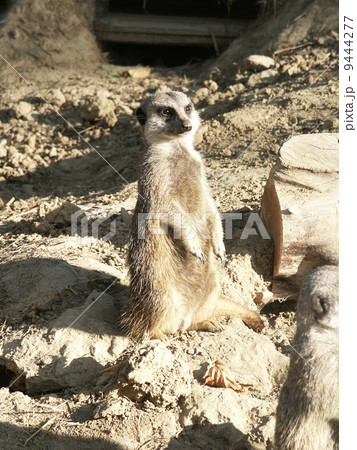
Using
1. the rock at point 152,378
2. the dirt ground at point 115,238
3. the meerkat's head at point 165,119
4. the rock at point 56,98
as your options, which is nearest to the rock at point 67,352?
the dirt ground at point 115,238

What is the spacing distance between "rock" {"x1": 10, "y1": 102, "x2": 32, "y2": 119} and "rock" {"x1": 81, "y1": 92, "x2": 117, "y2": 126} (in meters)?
0.53

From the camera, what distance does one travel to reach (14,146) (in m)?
5.24

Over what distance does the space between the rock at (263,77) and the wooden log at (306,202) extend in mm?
1899

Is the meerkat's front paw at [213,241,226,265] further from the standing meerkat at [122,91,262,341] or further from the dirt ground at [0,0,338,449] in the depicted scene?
the dirt ground at [0,0,338,449]

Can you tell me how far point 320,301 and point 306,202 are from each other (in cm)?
136

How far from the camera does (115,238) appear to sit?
3.67 meters

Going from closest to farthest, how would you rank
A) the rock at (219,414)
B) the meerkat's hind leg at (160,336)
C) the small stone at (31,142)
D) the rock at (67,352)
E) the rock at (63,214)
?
the rock at (219,414) → the rock at (67,352) → the meerkat's hind leg at (160,336) → the rock at (63,214) → the small stone at (31,142)

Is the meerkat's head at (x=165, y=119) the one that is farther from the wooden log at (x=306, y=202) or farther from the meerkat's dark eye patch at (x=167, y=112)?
the wooden log at (x=306, y=202)

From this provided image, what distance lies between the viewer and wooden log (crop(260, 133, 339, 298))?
314 cm

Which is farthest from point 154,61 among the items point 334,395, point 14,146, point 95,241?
point 334,395

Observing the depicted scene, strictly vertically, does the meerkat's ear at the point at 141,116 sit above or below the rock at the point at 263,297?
above

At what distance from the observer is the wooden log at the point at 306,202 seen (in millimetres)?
3139

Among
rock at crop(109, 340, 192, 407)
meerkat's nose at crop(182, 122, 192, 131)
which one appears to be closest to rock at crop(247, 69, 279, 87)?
meerkat's nose at crop(182, 122, 192, 131)

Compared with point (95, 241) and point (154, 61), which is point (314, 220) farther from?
point (154, 61)
